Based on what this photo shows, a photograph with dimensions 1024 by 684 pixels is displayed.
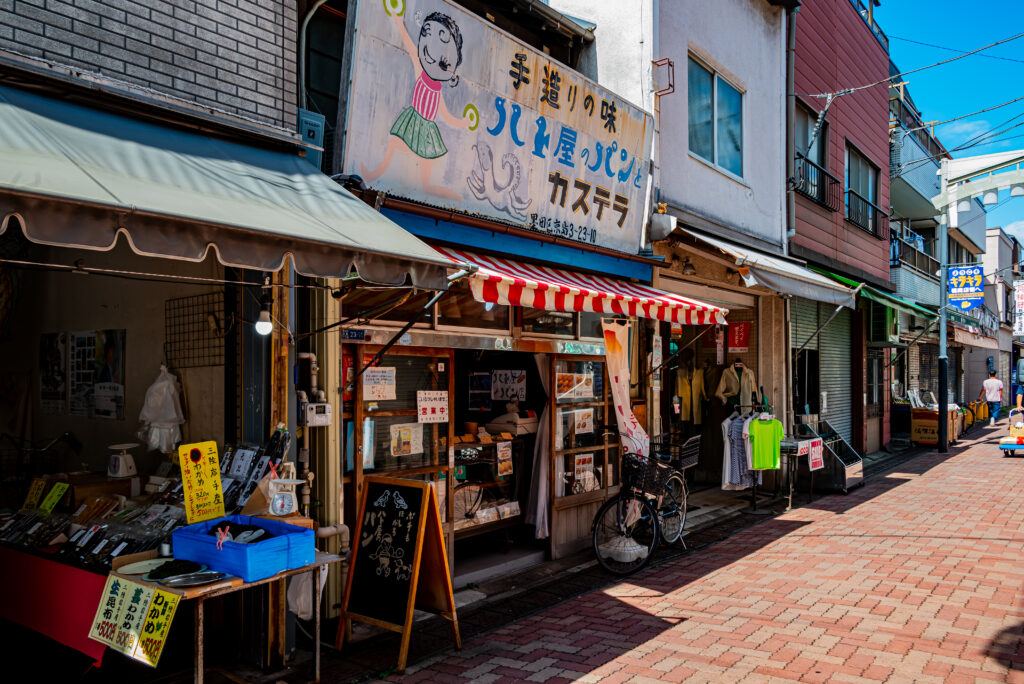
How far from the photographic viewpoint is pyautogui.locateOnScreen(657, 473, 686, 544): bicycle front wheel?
8.84m

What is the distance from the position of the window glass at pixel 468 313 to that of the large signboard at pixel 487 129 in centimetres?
88

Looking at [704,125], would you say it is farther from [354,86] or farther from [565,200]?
[354,86]

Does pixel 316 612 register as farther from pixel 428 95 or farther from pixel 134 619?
pixel 428 95

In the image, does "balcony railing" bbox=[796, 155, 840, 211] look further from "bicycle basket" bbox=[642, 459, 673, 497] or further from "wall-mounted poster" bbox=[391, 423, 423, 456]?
"wall-mounted poster" bbox=[391, 423, 423, 456]

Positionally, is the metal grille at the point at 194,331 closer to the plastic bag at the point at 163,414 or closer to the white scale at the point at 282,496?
the plastic bag at the point at 163,414

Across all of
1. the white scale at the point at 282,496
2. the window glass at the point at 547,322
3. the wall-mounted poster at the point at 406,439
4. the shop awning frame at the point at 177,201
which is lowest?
the white scale at the point at 282,496

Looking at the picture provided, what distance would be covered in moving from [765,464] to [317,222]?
8.90 m

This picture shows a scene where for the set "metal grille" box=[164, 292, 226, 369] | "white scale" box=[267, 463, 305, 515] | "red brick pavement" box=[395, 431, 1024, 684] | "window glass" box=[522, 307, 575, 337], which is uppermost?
"window glass" box=[522, 307, 575, 337]

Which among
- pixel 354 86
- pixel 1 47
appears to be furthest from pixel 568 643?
pixel 1 47

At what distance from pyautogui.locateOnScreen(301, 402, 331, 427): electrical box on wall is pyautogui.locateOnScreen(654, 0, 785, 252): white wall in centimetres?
625

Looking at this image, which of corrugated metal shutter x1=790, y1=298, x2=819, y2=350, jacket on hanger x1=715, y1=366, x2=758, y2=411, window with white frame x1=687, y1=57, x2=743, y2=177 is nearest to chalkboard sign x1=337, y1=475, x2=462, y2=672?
window with white frame x1=687, y1=57, x2=743, y2=177

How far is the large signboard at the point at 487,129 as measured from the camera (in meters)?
6.22

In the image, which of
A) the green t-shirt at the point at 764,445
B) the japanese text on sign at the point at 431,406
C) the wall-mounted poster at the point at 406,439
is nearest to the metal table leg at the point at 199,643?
the wall-mounted poster at the point at 406,439

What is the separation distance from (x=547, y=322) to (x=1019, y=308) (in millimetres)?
38008
